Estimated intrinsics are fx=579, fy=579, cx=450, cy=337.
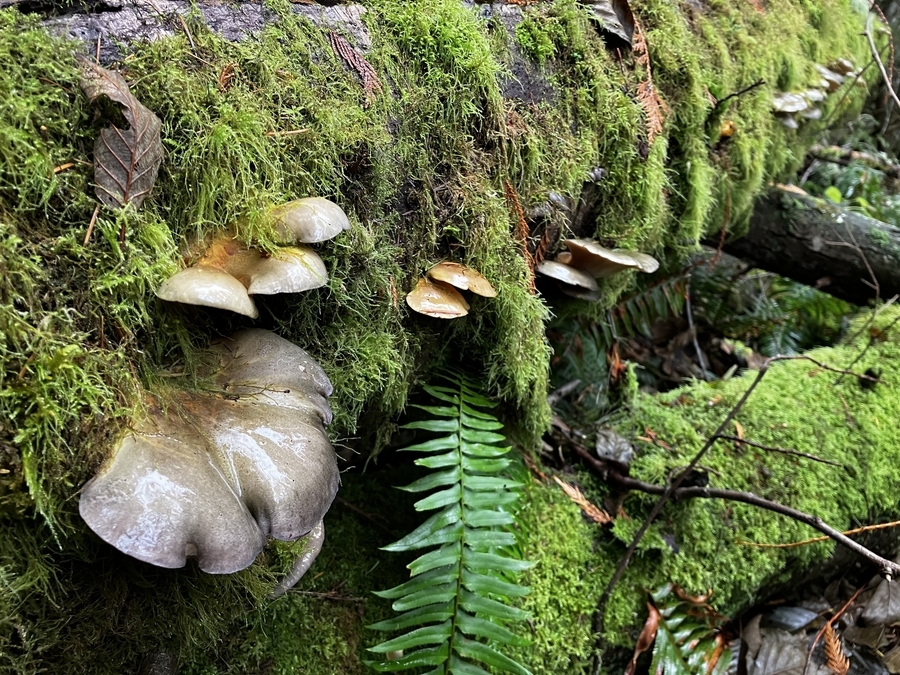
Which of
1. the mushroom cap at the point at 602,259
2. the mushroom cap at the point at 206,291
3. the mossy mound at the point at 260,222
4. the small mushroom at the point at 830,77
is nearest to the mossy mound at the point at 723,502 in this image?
the mossy mound at the point at 260,222

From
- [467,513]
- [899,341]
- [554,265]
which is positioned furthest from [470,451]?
[899,341]

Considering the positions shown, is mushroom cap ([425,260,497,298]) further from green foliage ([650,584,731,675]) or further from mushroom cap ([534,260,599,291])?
green foliage ([650,584,731,675])

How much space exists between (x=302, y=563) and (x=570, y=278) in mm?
1590

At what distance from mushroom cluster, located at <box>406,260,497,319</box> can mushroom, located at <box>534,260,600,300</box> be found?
0.48m

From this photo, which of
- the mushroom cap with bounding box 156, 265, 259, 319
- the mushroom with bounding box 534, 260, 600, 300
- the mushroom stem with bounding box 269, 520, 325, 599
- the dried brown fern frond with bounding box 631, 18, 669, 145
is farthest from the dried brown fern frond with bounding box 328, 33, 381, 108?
the dried brown fern frond with bounding box 631, 18, 669, 145

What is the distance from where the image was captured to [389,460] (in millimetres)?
2879

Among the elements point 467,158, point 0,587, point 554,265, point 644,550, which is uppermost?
point 467,158

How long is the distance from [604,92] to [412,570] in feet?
7.54

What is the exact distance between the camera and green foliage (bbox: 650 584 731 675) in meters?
2.61

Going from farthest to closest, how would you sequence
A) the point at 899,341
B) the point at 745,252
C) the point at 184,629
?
the point at 745,252
the point at 899,341
the point at 184,629

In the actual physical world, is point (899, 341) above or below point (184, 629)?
below

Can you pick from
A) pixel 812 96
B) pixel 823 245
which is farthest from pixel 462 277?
pixel 823 245

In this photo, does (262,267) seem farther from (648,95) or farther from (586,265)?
(648,95)

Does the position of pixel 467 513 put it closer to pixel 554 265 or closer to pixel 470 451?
pixel 470 451
